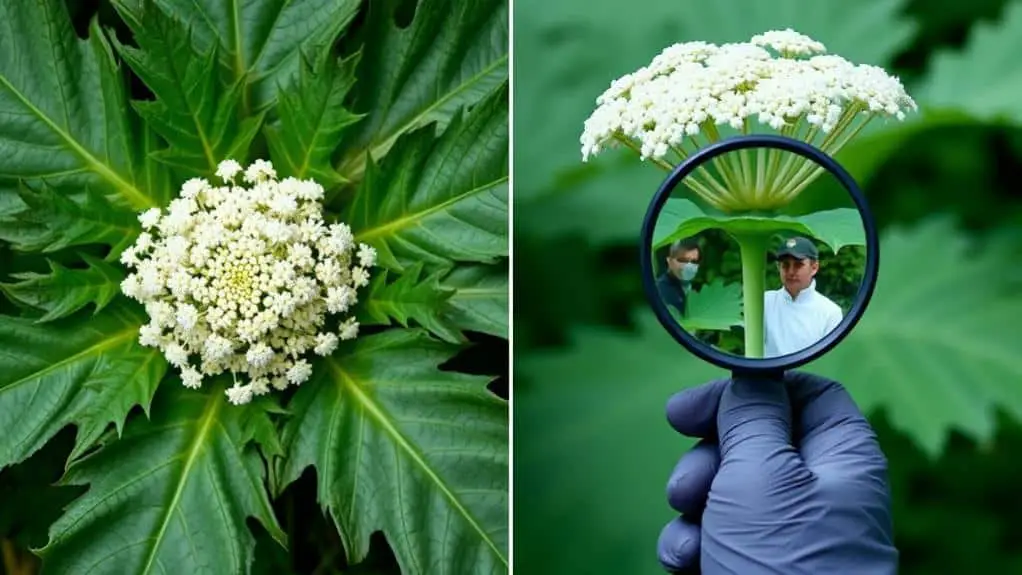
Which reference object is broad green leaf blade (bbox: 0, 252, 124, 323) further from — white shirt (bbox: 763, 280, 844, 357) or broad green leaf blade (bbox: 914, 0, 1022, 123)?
broad green leaf blade (bbox: 914, 0, 1022, 123)

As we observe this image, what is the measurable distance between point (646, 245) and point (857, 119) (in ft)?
0.91

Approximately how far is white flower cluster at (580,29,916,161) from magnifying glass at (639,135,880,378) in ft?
0.08

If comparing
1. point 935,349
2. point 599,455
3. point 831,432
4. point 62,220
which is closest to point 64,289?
point 62,220

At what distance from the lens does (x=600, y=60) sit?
3.12 ft

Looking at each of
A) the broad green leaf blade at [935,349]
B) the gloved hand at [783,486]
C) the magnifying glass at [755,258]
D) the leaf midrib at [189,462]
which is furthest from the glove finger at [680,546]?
the leaf midrib at [189,462]

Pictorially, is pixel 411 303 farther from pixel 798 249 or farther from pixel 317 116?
pixel 798 249

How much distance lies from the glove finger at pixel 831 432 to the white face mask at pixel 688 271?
112 millimetres

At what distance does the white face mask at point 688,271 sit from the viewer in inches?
28.5

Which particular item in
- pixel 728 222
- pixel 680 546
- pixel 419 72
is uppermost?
pixel 419 72

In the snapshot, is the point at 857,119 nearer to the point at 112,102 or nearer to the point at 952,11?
the point at 952,11

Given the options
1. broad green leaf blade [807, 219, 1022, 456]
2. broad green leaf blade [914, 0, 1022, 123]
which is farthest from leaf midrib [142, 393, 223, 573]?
broad green leaf blade [914, 0, 1022, 123]

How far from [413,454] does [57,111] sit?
375 millimetres

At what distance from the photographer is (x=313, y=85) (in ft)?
2.84

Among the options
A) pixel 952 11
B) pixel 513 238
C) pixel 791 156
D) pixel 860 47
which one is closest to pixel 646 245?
pixel 791 156
